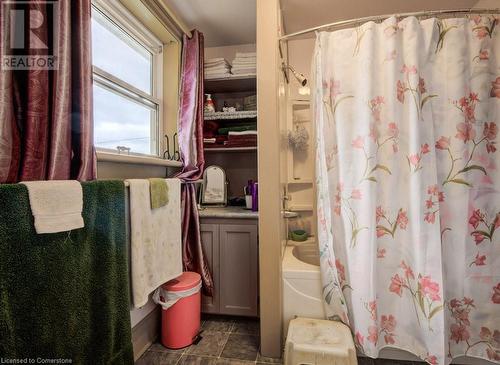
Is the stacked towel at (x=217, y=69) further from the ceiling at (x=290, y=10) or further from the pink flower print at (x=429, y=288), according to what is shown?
the pink flower print at (x=429, y=288)

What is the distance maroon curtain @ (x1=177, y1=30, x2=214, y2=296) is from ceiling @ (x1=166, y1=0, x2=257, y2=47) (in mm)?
141

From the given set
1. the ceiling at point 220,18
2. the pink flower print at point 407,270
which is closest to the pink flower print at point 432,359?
the pink flower print at point 407,270

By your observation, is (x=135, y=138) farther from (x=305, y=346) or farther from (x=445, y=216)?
(x=445, y=216)

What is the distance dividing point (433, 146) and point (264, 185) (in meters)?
0.94

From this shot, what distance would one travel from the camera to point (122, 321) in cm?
120

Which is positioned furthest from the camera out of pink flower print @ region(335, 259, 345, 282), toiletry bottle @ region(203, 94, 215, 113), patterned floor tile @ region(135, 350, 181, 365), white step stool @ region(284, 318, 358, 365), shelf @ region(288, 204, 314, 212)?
shelf @ region(288, 204, 314, 212)

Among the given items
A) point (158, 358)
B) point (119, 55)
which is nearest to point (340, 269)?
point (158, 358)

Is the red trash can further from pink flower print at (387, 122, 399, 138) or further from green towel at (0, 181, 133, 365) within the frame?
pink flower print at (387, 122, 399, 138)

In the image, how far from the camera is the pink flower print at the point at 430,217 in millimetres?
1307

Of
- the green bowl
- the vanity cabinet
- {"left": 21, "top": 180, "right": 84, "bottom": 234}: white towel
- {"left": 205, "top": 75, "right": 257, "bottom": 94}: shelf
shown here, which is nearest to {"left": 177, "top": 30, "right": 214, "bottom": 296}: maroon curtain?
the vanity cabinet

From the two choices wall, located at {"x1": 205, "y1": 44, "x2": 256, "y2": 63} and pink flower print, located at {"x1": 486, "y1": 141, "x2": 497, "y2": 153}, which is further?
wall, located at {"x1": 205, "y1": 44, "x2": 256, "y2": 63}

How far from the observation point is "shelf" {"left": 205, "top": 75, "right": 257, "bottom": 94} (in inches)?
88.9

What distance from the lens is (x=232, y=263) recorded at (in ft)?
6.52

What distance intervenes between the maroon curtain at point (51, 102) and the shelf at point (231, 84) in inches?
49.8
